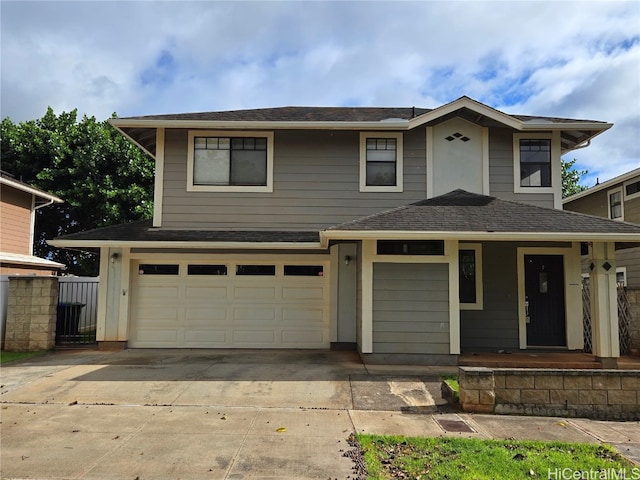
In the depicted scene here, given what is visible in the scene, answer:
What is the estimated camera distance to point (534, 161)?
35.4ft

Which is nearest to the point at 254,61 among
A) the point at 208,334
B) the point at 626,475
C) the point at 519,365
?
the point at 208,334

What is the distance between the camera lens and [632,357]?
9.83 metres

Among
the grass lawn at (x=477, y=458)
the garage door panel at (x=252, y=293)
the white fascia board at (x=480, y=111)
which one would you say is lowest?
the grass lawn at (x=477, y=458)

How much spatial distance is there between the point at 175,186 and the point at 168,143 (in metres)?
1.08

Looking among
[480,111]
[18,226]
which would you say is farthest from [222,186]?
[18,226]

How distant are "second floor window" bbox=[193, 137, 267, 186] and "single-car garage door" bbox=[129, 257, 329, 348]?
2.02 meters

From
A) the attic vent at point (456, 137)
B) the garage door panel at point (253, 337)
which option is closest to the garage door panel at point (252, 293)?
the garage door panel at point (253, 337)

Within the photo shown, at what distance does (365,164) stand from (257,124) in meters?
2.78

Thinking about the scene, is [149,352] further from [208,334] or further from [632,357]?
[632,357]

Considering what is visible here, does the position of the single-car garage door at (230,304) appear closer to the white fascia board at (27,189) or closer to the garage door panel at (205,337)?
the garage door panel at (205,337)

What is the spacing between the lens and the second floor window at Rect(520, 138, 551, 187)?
10711 millimetres

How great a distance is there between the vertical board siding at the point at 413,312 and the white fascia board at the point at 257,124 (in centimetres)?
376

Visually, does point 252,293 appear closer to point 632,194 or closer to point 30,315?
point 30,315

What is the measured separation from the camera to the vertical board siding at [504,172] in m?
10.6
